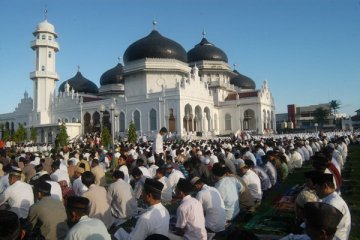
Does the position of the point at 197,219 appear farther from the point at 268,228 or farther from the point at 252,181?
the point at 252,181

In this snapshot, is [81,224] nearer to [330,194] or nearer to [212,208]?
[212,208]

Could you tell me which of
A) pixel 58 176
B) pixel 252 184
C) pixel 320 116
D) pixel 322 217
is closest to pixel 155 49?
pixel 58 176

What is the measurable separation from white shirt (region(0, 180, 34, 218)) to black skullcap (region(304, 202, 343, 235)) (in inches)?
213

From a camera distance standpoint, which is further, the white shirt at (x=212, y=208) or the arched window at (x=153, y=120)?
the arched window at (x=153, y=120)

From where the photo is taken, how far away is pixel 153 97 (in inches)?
1558

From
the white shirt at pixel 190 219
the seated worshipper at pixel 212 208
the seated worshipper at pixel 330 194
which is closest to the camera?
the seated worshipper at pixel 330 194

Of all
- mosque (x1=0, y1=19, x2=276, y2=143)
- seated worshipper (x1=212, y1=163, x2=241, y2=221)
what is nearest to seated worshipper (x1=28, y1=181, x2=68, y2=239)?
seated worshipper (x1=212, y1=163, x2=241, y2=221)

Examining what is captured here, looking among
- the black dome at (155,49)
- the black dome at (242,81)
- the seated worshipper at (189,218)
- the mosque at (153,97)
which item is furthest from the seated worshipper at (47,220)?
the black dome at (242,81)

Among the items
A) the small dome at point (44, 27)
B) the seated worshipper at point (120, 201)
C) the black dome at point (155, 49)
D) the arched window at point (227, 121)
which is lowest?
the seated worshipper at point (120, 201)

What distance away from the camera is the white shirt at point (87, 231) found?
371 cm

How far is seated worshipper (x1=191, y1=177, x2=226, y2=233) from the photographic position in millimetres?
5590

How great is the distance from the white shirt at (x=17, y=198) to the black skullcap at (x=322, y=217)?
5415mm

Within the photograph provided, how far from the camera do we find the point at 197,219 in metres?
4.90

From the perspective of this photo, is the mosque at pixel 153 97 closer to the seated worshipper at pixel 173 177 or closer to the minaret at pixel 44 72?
the minaret at pixel 44 72
